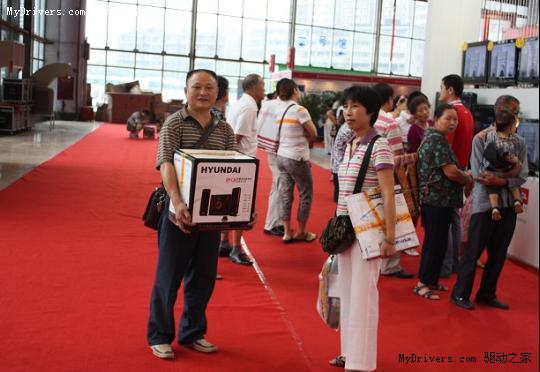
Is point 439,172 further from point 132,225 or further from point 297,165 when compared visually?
point 132,225

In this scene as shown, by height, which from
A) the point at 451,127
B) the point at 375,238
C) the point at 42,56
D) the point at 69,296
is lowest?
the point at 69,296

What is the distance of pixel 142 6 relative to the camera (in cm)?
2345

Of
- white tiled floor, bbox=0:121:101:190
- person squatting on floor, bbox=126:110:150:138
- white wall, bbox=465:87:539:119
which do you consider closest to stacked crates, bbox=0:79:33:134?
white tiled floor, bbox=0:121:101:190

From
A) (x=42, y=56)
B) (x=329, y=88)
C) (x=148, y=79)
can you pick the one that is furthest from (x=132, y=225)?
(x=148, y=79)

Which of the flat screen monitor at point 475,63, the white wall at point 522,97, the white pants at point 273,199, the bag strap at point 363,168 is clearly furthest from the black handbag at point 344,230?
the flat screen monitor at point 475,63

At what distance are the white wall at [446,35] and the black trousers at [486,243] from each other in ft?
8.86

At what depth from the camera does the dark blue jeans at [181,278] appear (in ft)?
9.32

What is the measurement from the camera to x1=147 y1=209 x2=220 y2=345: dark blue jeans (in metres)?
2.84

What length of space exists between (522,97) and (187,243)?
3849 millimetres

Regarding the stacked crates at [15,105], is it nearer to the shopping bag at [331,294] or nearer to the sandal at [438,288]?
the sandal at [438,288]

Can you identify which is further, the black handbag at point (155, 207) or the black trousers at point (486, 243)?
the black trousers at point (486, 243)

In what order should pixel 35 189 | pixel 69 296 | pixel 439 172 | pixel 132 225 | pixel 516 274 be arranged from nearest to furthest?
pixel 69 296 < pixel 439 172 < pixel 516 274 < pixel 132 225 < pixel 35 189

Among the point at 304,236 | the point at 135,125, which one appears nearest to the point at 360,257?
the point at 304,236

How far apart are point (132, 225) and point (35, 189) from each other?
229cm
